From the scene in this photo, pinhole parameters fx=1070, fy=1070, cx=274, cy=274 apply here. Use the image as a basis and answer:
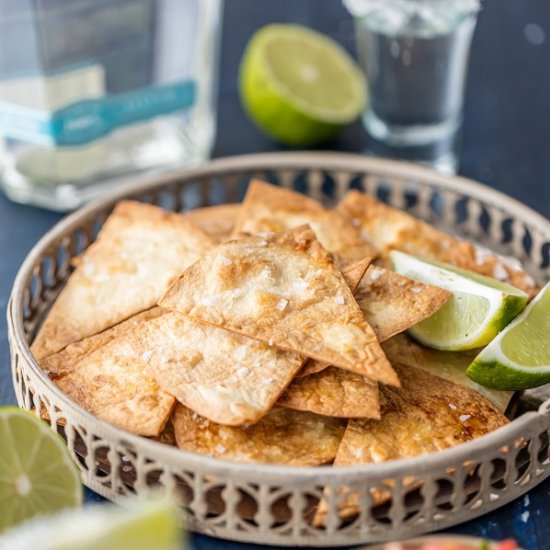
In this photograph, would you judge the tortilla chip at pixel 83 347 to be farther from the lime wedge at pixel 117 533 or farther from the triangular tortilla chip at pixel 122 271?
the lime wedge at pixel 117 533

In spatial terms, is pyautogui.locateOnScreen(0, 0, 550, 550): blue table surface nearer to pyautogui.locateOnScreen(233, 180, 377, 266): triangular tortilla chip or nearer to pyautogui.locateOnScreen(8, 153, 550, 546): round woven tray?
pyautogui.locateOnScreen(8, 153, 550, 546): round woven tray

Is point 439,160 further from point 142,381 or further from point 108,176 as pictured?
point 142,381

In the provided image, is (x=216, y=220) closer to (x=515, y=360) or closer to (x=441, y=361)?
(x=441, y=361)

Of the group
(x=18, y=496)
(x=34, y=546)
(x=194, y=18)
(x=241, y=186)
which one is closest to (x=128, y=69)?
(x=194, y=18)

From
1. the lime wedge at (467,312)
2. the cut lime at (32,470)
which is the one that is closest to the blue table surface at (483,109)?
the cut lime at (32,470)

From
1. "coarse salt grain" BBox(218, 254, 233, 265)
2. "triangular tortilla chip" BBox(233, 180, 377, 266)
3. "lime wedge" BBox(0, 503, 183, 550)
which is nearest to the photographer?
"lime wedge" BBox(0, 503, 183, 550)

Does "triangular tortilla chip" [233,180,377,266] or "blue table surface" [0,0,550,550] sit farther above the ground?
"triangular tortilla chip" [233,180,377,266]

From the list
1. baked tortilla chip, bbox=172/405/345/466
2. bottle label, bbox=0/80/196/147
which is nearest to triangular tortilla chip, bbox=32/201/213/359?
baked tortilla chip, bbox=172/405/345/466
